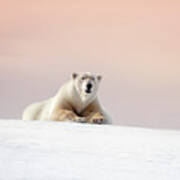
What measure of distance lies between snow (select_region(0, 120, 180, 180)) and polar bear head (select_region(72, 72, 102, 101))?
358 centimetres

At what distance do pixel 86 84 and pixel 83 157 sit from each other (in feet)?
14.6

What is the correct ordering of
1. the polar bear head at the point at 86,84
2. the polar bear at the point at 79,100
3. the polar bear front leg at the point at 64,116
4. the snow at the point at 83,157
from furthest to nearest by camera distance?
1. the polar bear head at the point at 86,84
2. the polar bear at the point at 79,100
3. the polar bear front leg at the point at 64,116
4. the snow at the point at 83,157

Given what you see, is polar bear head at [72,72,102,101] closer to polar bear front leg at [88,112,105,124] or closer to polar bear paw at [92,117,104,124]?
polar bear front leg at [88,112,105,124]

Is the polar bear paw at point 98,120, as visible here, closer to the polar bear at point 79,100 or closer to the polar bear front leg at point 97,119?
the polar bear front leg at point 97,119

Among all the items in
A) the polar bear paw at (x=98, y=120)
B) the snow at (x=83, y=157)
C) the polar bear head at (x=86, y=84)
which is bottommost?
the polar bear paw at (x=98, y=120)

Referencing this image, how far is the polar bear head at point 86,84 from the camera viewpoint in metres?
5.84

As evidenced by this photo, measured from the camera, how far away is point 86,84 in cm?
590

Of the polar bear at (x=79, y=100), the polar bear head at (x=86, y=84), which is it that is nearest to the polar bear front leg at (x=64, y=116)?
the polar bear at (x=79, y=100)

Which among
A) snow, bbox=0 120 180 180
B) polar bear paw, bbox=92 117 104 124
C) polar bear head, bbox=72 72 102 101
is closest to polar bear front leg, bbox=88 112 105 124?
polar bear paw, bbox=92 117 104 124

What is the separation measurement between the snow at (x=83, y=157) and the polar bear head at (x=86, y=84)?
3.58 meters

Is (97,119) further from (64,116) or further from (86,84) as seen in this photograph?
(86,84)

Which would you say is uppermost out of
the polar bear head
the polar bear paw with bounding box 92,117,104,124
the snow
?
the snow

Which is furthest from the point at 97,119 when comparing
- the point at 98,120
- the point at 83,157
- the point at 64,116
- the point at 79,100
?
the point at 83,157

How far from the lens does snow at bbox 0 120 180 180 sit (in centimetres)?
114
